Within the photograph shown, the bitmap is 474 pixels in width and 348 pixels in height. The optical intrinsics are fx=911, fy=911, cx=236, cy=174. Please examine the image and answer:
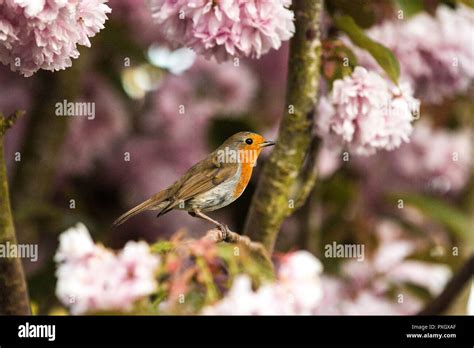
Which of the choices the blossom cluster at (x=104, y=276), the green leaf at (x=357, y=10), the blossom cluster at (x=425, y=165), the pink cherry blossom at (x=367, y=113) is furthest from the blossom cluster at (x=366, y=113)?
the blossom cluster at (x=425, y=165)

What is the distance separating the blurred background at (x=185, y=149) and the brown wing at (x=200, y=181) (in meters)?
0.36

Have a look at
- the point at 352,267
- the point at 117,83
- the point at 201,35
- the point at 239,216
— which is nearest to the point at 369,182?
the point at 352,267

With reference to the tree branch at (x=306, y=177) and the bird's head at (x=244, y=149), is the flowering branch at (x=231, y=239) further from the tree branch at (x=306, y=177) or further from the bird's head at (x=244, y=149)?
the tree branch at (x=306, y=177)

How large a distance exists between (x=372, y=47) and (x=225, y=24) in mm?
262

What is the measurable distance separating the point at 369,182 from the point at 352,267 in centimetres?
34

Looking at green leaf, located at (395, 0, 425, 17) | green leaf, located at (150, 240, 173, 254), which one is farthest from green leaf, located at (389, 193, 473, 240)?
green leaf, located at (150, 240, 173, 254)

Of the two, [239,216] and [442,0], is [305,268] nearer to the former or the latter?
[239,216]

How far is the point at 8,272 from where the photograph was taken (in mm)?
1120

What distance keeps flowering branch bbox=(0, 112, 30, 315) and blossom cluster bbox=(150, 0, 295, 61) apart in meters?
0.24

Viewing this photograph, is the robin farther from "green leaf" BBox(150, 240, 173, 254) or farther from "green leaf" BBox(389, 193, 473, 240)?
"green leaf" BBox(389, 193, 473, 240)

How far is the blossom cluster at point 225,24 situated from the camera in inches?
43.4

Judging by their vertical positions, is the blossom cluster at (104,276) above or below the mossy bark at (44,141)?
below

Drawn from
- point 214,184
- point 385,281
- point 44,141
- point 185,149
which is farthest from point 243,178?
point 385,281

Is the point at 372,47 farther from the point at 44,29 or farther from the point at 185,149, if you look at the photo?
the point at 185,149
